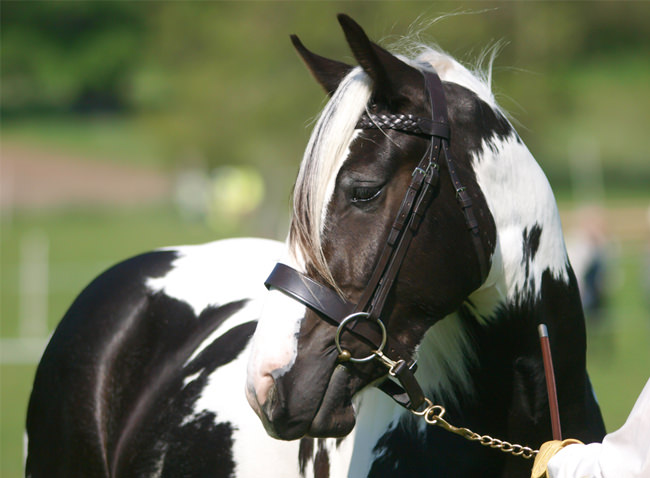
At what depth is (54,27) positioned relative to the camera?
48.0 metres

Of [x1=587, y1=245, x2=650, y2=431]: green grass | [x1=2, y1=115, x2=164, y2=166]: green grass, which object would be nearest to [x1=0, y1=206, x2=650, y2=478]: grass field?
[x1=587, y1=245, x2=650, y2=431]: green grass

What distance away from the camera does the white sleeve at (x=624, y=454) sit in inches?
66.1

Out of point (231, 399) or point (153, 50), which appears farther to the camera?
point (153, 50)

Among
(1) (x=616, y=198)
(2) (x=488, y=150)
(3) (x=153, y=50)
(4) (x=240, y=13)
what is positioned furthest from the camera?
(3) (x=153, y=50)

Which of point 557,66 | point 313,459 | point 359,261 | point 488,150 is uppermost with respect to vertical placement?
point 557,66

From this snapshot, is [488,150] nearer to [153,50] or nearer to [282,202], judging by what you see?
[282,202]

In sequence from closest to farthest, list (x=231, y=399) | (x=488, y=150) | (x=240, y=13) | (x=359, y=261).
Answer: (x=359, y=261)
(x=488, y=150)
(x=231, y=399)
(x=240, y=13)

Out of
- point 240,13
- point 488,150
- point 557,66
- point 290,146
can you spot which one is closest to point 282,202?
point 290,146

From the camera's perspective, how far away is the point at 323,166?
207 centimetres

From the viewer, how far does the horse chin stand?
2002 millimetres

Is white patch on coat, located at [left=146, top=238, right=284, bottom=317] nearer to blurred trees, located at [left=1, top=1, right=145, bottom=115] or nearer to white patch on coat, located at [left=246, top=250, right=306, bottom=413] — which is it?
white patch on coat, located at [left=246, top=250, right=306, bottom=413]

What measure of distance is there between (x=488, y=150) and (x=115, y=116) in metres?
46.8

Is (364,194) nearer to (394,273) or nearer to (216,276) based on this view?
(394,273)

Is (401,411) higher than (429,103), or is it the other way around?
(429,103)
